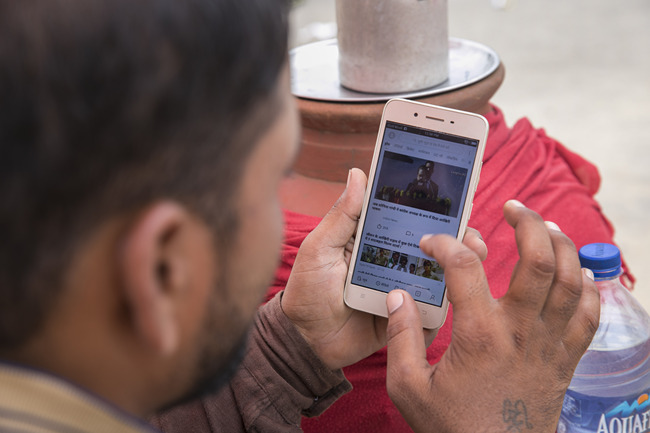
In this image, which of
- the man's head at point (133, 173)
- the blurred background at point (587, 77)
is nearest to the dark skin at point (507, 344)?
the man's head at point (133, 173)

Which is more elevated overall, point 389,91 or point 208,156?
point 208,156

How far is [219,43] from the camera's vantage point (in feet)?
1.57

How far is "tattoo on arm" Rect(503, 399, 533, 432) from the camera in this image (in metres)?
0.71

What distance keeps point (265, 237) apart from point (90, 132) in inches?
8.0

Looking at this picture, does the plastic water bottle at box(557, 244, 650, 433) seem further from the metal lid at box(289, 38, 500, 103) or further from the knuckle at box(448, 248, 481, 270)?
the metal lid at box(289, 38, 500, 103)

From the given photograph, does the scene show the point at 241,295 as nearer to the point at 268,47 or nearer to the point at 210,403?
the point at 268,47

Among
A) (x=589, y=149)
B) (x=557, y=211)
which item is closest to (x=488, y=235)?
(x=557, y=211)

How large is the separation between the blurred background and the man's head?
1.31m

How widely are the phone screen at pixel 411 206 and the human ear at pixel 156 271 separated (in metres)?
0.43

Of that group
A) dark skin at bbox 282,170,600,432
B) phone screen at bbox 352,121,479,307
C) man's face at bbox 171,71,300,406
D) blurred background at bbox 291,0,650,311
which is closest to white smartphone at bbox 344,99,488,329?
phone screen at bbox 352,121,479,307

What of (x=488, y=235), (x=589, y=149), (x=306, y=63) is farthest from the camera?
(x=589, y=149)

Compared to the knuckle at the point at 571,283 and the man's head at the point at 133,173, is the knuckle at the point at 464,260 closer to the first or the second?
the knuckle at the point at 571,283

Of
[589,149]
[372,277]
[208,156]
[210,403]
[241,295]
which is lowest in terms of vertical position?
[589,149]

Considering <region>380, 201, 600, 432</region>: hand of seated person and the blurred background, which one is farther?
the blurred background
